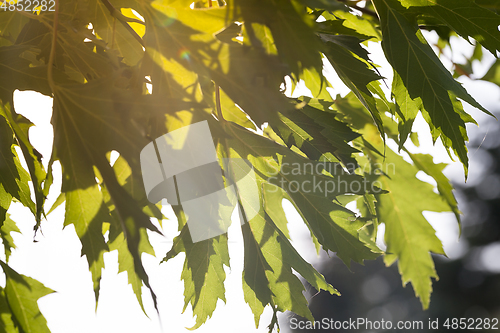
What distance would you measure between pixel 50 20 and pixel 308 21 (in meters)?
0.38

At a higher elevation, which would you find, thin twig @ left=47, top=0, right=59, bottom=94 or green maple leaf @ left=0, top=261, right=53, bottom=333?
thin twig @ left=47, top=0, right=59, bottom=94

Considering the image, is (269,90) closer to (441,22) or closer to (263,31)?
(263,31)

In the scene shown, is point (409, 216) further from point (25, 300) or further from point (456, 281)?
point (456, 281)

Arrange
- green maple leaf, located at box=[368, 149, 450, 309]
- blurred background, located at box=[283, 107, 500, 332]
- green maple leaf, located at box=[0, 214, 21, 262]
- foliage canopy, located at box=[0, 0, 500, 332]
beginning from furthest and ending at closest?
blurred background, located at box=[283, 107, 500, 332], green maple leaf, located at box=[368, 149, 450, 309], green maple leaf, located at box=[0, 214, 21, 262], foliage canopy, located at box=[0, 0, 500, 332]

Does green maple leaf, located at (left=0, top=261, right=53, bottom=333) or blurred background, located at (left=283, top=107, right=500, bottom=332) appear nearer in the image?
green maple leaf, located at (left=0, top=261, right=53, bottom=333)

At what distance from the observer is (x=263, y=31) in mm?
292

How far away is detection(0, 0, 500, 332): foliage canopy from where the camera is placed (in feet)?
0.98

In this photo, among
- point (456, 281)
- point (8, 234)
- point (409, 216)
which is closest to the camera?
point (8, 234)

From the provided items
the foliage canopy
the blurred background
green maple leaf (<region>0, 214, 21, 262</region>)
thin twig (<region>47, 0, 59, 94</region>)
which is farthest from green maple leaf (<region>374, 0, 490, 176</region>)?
the blurred background

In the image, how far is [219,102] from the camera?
0.43m

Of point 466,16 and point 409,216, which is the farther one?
point 409,216

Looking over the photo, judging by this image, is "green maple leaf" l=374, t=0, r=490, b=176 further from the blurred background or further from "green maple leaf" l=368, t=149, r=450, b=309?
the blurred background

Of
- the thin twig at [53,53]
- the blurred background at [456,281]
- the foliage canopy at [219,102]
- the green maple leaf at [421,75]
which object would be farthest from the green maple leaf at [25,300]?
the blurred background at [456,281]

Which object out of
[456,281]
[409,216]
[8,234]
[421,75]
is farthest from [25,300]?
[456,281]
